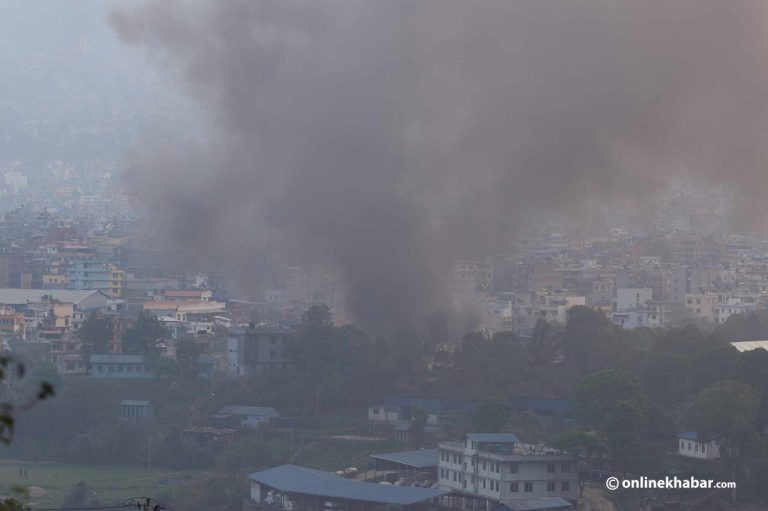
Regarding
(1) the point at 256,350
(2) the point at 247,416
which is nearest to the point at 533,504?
(2) the point at 247,416

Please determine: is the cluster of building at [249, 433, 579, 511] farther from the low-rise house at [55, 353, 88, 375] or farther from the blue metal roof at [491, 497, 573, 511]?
the low-rise house at [55, 353, 88, 375]

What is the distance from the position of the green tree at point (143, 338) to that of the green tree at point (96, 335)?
0.26 meters

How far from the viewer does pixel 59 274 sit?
34719 mm

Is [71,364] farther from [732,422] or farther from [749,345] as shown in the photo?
[732,422]

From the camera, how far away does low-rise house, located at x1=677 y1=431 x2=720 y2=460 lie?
1449cm

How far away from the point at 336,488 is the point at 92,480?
3054 millimetres

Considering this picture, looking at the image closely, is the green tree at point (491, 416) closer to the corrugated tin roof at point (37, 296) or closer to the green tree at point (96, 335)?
the green tree at point (96, 335)

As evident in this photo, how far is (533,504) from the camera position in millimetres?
13016

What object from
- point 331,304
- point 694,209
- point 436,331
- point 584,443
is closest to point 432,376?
point 436,331

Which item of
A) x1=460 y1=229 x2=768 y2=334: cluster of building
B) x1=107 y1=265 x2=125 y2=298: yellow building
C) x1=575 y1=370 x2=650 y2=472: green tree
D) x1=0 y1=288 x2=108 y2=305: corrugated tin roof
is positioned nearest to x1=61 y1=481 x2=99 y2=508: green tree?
x1=575 y1=370 x2=650 y2=472: green tree

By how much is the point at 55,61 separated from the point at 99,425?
67.0 meters

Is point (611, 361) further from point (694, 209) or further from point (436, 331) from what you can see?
point (694, 209)

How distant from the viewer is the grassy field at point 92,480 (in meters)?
14.5

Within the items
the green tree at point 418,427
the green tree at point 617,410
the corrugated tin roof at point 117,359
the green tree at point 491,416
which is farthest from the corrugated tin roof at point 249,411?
the green tree at point 617,410
